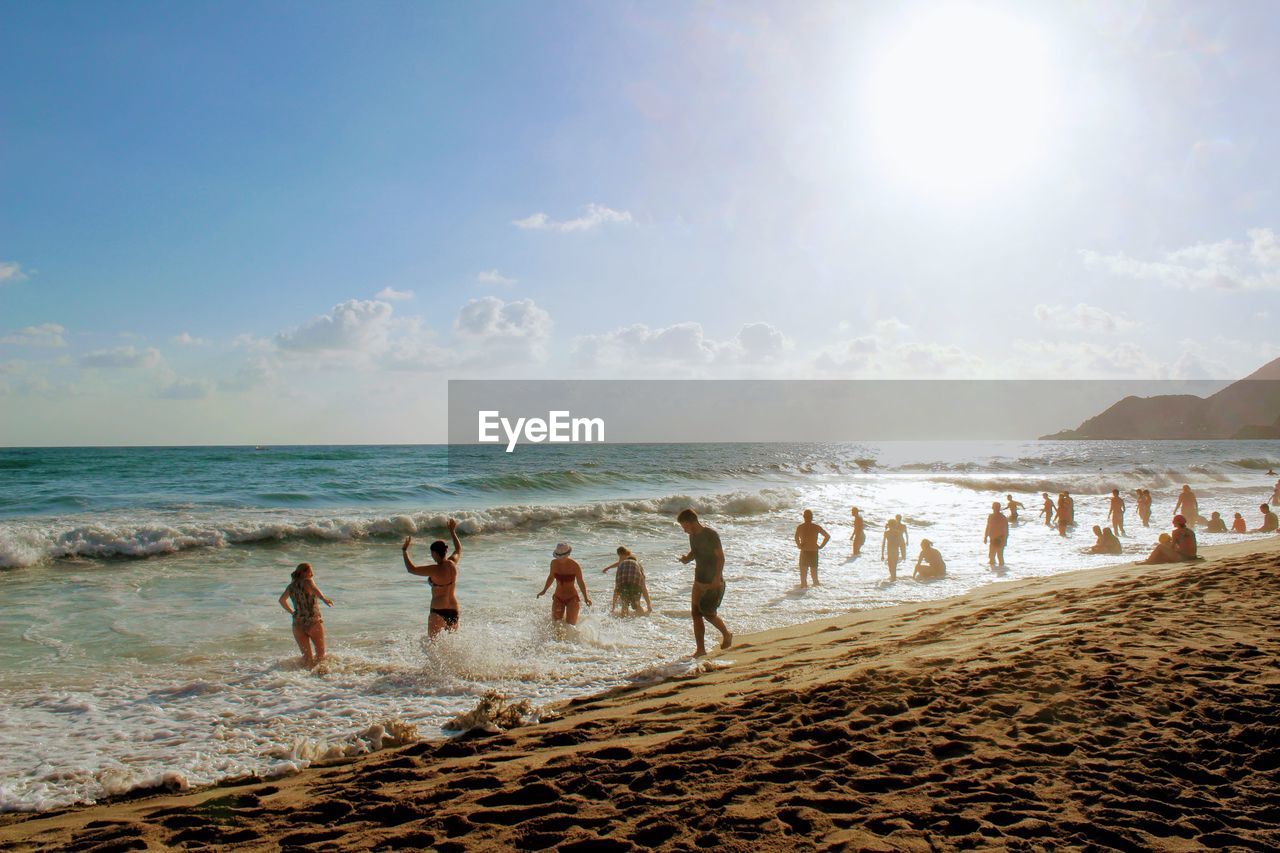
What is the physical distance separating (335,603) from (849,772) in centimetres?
1003

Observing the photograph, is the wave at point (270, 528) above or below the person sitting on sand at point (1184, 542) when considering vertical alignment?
below

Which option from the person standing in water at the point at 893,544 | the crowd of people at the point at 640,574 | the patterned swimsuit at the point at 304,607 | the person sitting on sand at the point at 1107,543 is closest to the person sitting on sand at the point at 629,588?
the crowd of people at the point at 640,574

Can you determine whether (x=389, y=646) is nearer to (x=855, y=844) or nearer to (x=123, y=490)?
(x=855, y=844)

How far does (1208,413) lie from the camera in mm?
132375

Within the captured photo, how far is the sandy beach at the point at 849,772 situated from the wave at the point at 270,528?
48.2 feet

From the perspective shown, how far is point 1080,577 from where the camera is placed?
467 inches

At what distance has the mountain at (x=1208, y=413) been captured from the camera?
128m

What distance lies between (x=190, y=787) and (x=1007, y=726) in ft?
17.9

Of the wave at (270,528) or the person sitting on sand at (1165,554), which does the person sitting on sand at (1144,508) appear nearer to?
the wave at (270,528)

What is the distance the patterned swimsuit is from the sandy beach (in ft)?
11.6

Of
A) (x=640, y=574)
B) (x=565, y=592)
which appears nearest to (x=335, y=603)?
(x=565, y=592)

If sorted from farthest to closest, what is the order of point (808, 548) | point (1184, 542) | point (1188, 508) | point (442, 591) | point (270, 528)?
point (1188, 508), point (270, 528), point (808, 548), point (1184, 542), point (442, 591)

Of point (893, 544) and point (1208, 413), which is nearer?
point (893, 544)

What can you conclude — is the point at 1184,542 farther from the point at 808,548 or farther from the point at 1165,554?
the point at 808,548
